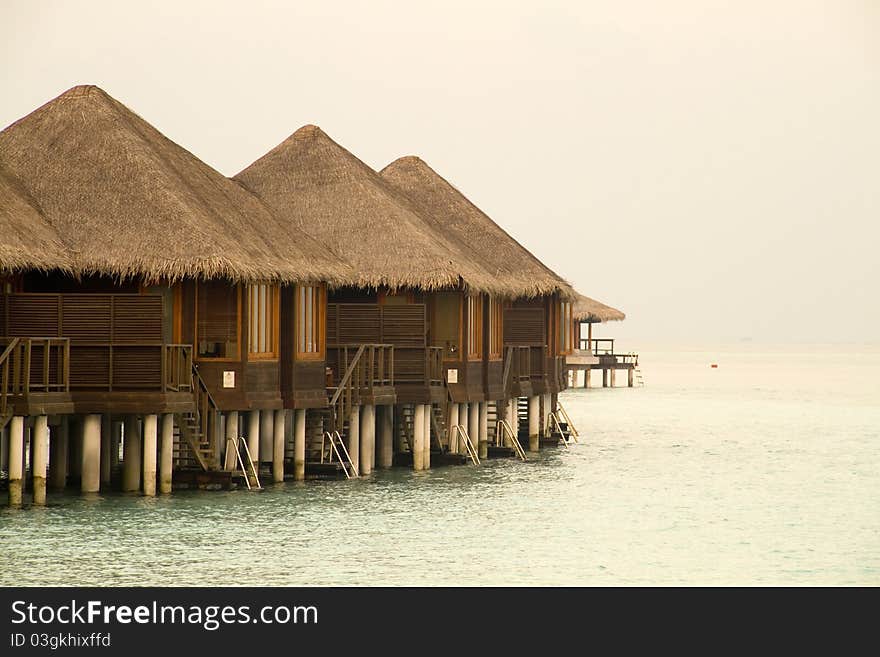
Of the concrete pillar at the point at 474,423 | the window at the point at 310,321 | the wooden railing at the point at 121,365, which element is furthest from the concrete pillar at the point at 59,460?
the concrete pillar at the point at 474,423

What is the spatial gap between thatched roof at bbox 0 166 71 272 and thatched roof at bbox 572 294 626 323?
5492 centimetres

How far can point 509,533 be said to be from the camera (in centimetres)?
3052

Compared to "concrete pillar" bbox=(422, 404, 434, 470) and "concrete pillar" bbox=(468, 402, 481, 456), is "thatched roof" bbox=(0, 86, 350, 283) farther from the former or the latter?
"concrete pillar" bbox=(468, 402, 481, 456)

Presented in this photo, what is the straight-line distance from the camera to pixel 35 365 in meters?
29.8

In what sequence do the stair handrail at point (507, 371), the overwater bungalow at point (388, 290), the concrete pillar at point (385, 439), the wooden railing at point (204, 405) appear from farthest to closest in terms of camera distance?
the stair handrail at point (507, 371) < the concrete pillar at point (385, 439) < the overwater bungalow at point (388, 290) < the wooden railing at point (204, 405)

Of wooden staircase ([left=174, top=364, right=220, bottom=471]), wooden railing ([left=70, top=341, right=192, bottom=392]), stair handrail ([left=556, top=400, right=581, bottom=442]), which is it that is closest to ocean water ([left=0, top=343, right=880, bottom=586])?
wooden staircase ([left=174, top=364, right=220, bottom=471])

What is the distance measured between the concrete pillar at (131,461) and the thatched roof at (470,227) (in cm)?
1331

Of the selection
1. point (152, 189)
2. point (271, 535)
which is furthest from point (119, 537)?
point (152, 189)

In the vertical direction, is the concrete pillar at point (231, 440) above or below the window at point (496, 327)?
below

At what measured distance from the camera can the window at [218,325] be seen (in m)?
32.3

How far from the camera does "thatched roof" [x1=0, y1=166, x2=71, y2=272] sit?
97.9 ft

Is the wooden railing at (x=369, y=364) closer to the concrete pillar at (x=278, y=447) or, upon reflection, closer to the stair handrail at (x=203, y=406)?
the concrete pillar at (x=278, y=447)
